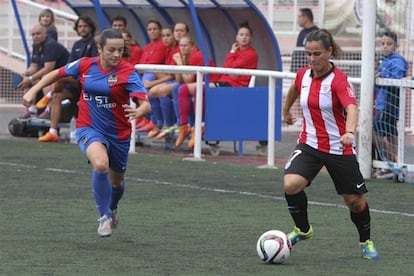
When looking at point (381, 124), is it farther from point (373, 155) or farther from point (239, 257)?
point (239, 257)

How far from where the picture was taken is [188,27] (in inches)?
690

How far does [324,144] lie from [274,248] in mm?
909

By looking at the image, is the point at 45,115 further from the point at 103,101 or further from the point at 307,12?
the point at 103,101

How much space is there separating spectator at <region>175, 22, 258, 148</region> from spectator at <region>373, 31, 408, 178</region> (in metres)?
2.55

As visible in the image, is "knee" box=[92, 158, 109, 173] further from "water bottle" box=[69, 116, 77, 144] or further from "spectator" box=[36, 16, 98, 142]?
"water bottle" box=[69, 116, 77, 144]

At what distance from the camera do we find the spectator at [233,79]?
16.1 m

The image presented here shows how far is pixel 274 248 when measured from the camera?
27.2 ft

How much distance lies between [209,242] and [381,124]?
16.8ft

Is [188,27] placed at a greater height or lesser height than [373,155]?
greater

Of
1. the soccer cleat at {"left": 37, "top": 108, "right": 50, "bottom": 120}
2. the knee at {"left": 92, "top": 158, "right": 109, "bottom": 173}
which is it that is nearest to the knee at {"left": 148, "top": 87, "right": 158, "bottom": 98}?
the soccer cleat at {"left": 37, "top": 108, "right": 50, "bottom": 120}

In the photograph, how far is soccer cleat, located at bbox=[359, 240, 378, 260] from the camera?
8.67m

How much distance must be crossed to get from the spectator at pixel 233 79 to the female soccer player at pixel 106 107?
6450 millimetres

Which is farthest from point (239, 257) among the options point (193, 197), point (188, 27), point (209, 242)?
point (188, 27)

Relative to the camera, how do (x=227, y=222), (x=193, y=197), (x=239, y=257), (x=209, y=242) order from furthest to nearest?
(x=193, y=197), (x=227, y=222), (x=209, y=242), (x=239, y=257)
